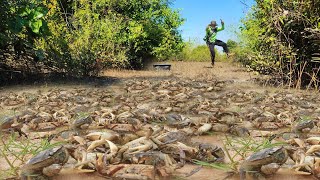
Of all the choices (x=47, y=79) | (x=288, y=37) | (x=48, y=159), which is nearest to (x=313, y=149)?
(x=48, y=159)

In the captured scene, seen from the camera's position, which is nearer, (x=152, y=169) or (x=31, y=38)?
(x=152, y=169)

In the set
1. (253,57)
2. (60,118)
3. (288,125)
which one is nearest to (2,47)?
(253,57)

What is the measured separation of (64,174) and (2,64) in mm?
10333

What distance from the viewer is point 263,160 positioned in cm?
253

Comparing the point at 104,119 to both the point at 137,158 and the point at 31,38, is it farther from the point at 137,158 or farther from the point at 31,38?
the point at 31,38

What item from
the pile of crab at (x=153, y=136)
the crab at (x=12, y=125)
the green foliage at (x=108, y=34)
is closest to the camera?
the pile of crab at (x=153, y=136)

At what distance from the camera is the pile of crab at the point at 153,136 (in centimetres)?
261

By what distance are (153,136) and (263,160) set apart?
0.93 meters

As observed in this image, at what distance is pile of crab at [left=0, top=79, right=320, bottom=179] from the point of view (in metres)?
2.61

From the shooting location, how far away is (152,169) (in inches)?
107

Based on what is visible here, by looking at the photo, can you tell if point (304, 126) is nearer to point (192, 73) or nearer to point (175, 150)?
point (175, 150)

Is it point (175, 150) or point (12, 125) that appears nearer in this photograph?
point (175, 150)

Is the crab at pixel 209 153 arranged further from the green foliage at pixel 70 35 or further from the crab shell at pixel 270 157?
the green foliage at pixel 70 35

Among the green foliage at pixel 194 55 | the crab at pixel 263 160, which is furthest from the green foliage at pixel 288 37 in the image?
the green foliage at pixel 194 55
